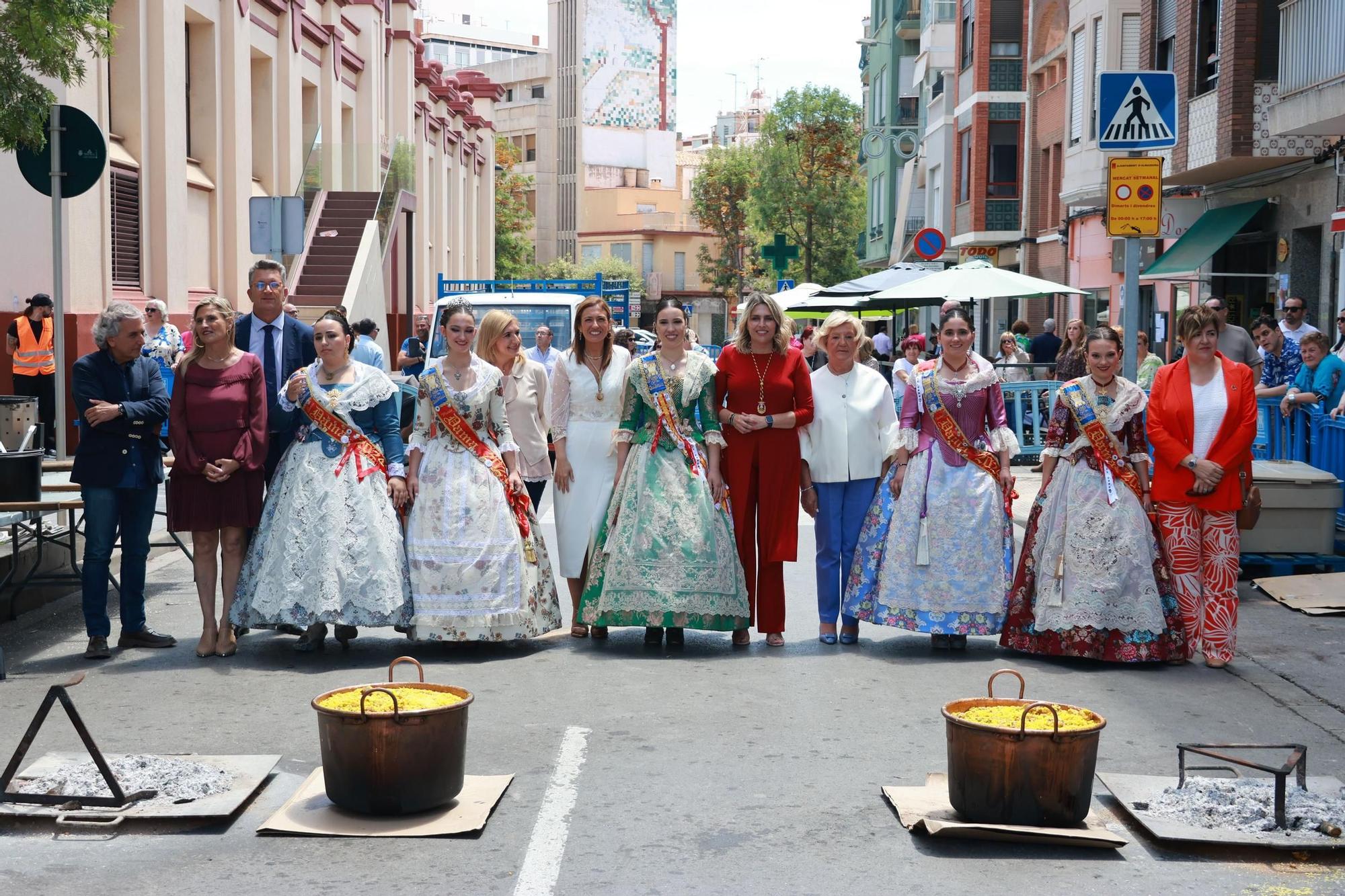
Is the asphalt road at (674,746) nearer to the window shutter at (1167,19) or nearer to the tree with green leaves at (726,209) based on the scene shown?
the window shutter at (1167,19)

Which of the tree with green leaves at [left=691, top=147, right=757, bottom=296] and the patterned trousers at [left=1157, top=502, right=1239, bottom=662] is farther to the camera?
the tree with green leaves at [left=691, top=147, right=757, bottom=296]

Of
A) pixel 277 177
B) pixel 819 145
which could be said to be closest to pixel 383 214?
pixel 277 177

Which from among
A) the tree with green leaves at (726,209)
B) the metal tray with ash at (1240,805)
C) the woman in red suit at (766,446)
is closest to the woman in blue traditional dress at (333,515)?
the woman in red suit at (766,446)

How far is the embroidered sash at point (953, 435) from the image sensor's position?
900cm

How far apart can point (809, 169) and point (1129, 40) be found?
39572 mm

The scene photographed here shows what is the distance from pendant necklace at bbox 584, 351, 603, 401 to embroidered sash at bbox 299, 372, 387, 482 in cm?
138

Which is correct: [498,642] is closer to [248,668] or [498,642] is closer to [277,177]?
[248,668]

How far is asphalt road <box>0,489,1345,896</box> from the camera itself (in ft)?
17.1

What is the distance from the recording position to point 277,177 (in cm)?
2906

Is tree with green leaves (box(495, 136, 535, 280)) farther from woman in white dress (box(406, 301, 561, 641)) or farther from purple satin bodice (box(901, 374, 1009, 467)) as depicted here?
purple satin bodice (box(901, 374, 1009, 467))

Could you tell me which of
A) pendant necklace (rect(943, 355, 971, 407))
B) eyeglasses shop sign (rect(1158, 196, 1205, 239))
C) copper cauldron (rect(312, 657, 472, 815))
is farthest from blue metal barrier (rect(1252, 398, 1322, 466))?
eyeglasses shop sign (rect(1158, 196, 1205, 239))

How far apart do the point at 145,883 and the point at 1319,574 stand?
Answer: 28.4ft

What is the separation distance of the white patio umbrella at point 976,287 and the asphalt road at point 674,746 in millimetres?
11007

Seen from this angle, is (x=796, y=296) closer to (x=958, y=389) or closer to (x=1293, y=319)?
(x=1293, y=319)
